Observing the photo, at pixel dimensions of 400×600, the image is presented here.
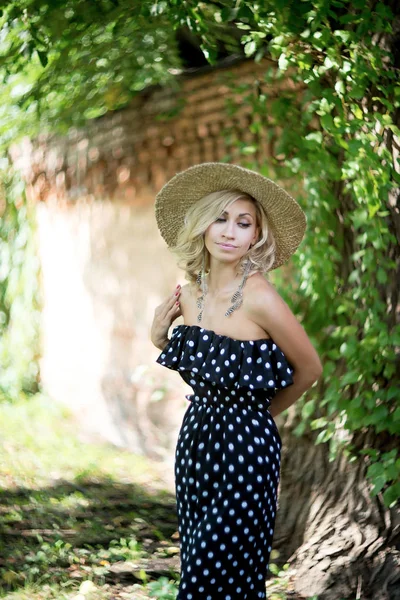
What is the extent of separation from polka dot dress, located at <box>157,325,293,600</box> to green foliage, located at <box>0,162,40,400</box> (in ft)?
19.7

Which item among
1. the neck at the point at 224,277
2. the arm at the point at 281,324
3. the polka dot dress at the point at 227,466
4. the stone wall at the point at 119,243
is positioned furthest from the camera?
the stone wall at the point at 119,243

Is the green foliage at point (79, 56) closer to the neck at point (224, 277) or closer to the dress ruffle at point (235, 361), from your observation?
the neck at point (224, 277)

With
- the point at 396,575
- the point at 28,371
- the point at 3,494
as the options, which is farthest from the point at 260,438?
the point at 28,371

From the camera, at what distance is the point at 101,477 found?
6312mm

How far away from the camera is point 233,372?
286 centimetres

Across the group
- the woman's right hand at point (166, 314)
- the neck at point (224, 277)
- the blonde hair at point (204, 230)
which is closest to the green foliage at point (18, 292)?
the woman's right hand at point (166, 314)

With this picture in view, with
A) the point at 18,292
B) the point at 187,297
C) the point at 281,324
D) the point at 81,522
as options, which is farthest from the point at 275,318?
the point at 18,292

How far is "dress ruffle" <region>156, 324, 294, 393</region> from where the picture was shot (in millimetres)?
2861

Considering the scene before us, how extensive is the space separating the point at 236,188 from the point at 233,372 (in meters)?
0.64

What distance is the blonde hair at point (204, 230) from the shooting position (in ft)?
9.82

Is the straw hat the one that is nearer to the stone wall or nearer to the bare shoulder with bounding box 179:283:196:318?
the bare shoulder with bounding box 179:283:196:318

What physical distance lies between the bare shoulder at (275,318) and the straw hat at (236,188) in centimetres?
24

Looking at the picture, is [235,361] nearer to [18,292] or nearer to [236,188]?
[236,188]

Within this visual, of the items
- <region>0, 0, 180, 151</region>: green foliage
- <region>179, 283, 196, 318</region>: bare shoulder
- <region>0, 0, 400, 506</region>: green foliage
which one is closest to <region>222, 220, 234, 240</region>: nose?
<region>179, 283, 196, 318</region>: bare shoulder
